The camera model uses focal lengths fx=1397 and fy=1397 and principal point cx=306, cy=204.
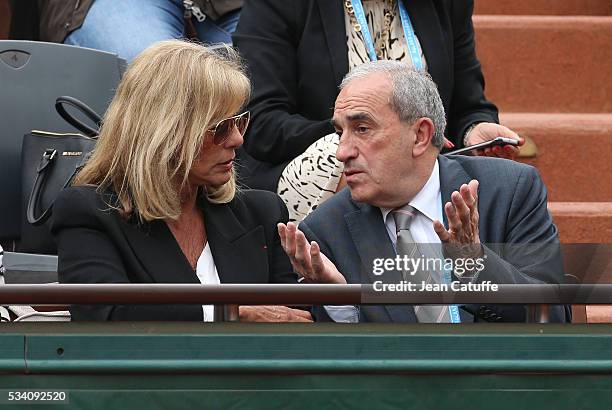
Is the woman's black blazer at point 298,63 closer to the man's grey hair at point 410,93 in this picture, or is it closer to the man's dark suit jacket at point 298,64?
the man's dark suit jacket at point 298,64

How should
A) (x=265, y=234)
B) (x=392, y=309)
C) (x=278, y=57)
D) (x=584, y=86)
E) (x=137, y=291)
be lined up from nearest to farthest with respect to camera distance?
(x=137, y=291)
(x=392, y=309)
(x=265, y=234)
(x=278, y=57)
(x=584, y=86)

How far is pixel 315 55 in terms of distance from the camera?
4.22m

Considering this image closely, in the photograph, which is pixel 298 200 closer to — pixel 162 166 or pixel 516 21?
pixel 162 166

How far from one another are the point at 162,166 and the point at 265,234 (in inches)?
12.5

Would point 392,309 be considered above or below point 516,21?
above

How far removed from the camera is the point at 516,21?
17.8 feet

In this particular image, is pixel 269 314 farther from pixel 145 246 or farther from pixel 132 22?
pixel 132 22

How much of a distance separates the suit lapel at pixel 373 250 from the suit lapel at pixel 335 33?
2.94ft

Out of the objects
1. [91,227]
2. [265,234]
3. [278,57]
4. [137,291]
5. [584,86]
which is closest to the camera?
[137,291]

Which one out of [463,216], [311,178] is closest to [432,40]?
[311,178]

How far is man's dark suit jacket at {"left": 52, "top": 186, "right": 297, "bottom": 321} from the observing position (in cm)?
313

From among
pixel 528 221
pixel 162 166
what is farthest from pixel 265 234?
pixel 528 221

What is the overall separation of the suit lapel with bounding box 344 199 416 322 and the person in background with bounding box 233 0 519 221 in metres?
0.77

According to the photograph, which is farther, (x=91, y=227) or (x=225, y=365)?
(x=91, y=227)
